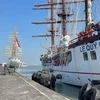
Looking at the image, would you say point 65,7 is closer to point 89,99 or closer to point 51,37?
point 51,37

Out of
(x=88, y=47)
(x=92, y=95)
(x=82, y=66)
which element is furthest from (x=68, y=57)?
(x=92, y=95)

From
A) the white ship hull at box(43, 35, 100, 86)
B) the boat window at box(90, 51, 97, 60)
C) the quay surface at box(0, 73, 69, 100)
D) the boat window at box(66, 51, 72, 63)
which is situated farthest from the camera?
the boat window at box(66, 51, 72, 63)

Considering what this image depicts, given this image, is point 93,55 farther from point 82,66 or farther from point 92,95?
point 92,95

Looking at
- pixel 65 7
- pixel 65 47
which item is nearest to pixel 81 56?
pixel 65 47

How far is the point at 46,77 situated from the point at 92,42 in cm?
531

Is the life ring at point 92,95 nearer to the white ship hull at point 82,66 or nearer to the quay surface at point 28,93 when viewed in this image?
the quay surface at point 28,93

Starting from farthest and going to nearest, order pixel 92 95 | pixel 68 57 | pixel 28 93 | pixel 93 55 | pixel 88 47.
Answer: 1. pixel 68 57
2. pixel 88 47
3. pixel 93 55
4. pixel 28 93
5. pixel 92 95

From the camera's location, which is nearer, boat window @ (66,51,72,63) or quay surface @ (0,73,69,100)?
quay surface @ (0,73,69,100)

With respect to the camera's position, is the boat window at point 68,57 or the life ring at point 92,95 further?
the boat window at point 68,57

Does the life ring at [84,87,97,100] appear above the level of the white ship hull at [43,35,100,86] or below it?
below

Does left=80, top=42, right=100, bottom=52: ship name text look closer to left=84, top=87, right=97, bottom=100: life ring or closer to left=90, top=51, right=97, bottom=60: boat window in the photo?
left=90, top=51, right=97, bottom=60: boat window

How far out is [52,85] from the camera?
23844mm

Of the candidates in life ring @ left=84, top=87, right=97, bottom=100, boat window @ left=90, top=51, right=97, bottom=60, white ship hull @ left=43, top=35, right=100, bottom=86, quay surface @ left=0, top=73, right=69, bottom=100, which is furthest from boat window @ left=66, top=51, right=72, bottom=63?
life ring @ left=84, top=87, right=97, bottom=100

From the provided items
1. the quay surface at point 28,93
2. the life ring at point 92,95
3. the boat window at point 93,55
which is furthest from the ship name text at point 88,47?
the life ring at point 92,95
